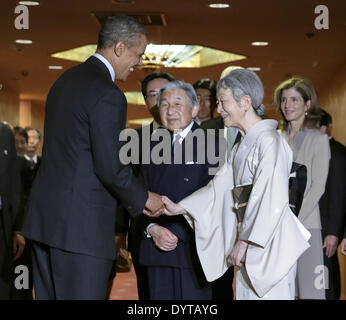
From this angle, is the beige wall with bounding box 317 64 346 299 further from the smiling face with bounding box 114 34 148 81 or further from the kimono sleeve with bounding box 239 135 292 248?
the smiling face with bounding box 114 34 148 81

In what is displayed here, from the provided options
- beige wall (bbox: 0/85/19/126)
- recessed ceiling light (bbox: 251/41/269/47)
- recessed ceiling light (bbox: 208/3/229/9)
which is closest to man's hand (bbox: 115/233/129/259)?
recessed ceiling light (bbox: 208/3/229/9)

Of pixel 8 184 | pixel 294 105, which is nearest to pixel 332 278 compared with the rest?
pixel 294 105

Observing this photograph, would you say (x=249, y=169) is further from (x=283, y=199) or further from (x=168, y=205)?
(x=168, y=205)

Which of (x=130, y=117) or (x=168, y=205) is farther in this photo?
(x=130, y=117)

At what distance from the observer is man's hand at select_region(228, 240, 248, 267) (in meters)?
2.97

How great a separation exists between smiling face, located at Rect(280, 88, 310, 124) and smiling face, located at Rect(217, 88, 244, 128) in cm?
102

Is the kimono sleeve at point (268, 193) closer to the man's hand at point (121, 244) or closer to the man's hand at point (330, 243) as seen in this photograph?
the man's hand at point (121, 244)

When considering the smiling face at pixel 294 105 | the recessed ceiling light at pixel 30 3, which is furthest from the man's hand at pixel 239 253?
the recessed ceiling light at pixel 30 3

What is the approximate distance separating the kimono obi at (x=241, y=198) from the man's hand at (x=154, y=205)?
0.35 metres

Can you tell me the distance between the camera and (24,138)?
623 cm

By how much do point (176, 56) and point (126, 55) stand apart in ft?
24.1

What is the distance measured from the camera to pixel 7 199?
446 centimetres

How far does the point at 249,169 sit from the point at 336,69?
7359 millimetres
